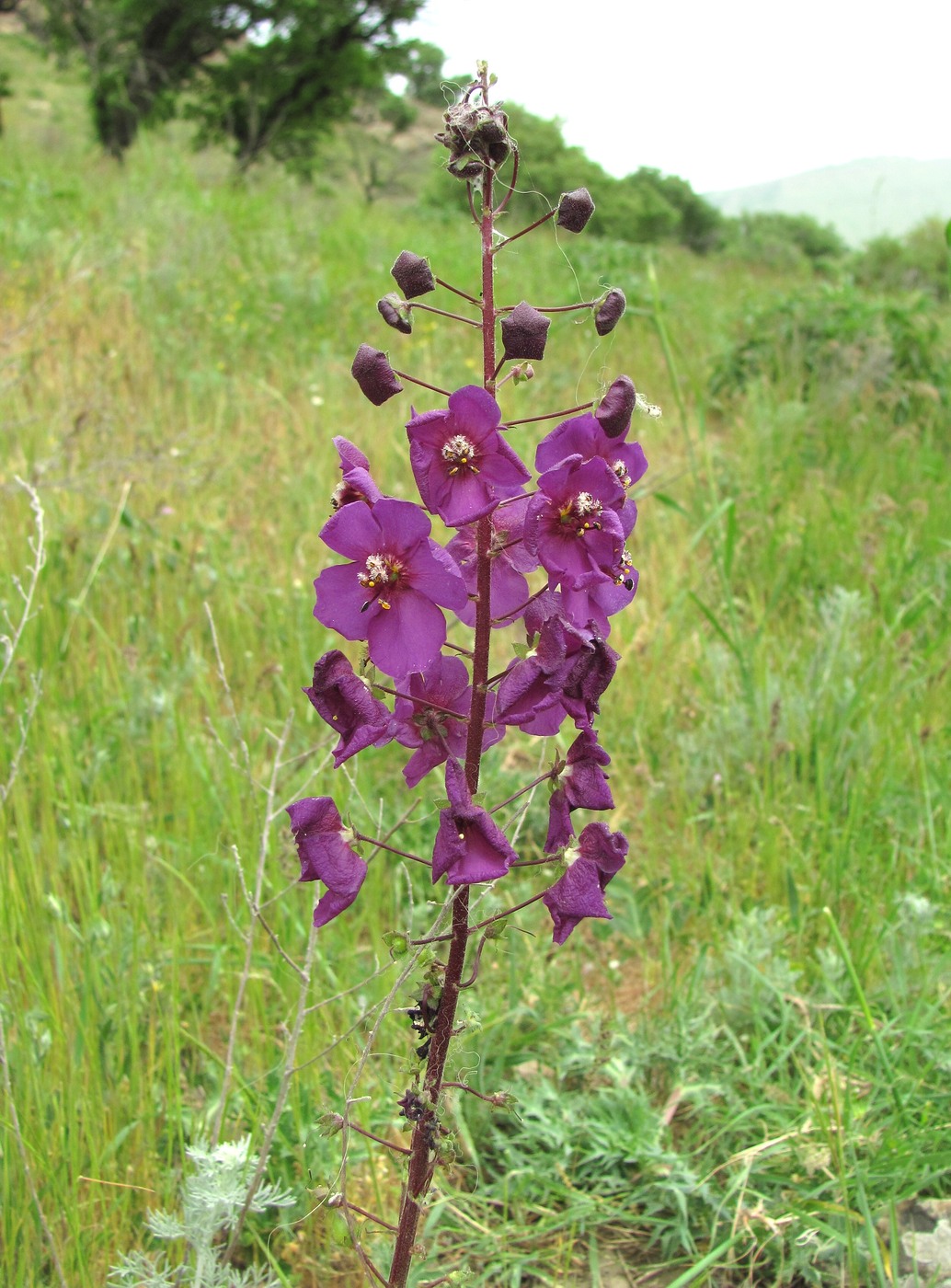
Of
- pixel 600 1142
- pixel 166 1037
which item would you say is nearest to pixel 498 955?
pixel 600 1142

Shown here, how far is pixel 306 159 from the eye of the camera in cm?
2048

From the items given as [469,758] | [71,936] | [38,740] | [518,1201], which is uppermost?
[469,758]

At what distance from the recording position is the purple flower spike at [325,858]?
1337mm

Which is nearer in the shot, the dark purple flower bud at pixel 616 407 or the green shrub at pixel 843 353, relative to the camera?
the dark purple flower bud at pixel 616 407

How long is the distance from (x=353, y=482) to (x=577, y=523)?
29 cm

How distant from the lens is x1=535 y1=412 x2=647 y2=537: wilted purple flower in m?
1.31

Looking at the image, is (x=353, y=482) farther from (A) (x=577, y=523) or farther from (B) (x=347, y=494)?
(A) (x=577, y=523)

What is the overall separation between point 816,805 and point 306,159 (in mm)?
20845

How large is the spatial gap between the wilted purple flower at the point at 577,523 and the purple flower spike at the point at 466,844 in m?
0.29

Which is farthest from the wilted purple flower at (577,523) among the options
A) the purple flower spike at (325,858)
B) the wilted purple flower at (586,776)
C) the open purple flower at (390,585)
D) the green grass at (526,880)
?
the green grass at (526,880)

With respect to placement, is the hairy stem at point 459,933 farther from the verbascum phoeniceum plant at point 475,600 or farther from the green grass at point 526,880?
the green grass at point 526,880

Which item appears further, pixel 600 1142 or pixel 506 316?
pixel 600 1142

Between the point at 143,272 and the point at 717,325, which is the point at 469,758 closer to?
the point at 143,272

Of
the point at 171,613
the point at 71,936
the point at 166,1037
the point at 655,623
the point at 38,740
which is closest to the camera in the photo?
the point at 166,1037
